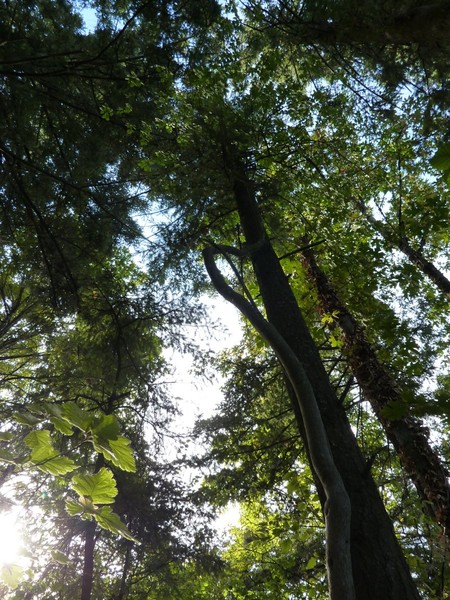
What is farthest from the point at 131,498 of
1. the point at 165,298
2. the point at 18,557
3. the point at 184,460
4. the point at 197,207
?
the point at 18,557

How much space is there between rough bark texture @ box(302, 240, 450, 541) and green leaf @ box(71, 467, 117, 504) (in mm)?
2763

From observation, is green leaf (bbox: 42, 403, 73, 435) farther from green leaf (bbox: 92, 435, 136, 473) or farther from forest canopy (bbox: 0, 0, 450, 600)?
forest canopy (bbox: 0, 0, 450, 600)

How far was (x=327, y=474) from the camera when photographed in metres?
2.25

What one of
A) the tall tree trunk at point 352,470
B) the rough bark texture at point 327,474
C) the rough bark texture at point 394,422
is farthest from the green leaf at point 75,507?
the rough bark texture at point 394,422

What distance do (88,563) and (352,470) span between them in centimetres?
771

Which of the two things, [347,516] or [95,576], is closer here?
[347,516]

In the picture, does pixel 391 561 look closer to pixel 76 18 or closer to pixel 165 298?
pixel 165 298

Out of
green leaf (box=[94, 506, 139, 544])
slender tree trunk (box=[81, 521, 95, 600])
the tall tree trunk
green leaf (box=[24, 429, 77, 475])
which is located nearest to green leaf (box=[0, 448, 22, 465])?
green leaf (box=[24, 429, 77, 475])

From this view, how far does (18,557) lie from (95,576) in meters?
10.7

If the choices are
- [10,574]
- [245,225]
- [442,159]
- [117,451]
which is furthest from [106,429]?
[245,225]

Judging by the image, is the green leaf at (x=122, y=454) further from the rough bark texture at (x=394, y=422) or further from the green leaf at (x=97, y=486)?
the rough bark texture at (x=394, y=422)

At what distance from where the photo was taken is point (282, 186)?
5668 mm

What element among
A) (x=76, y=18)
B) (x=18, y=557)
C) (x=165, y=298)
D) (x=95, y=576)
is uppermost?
(x=76, y=18)

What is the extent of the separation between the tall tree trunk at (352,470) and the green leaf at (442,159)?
1.90m
